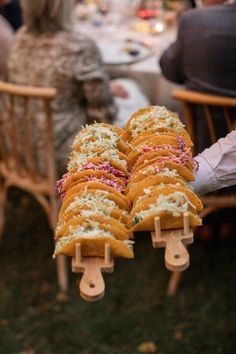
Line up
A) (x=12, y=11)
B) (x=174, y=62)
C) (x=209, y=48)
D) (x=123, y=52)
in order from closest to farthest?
(x=209, y=48) < (x=174, y=62) < (x=123, y=52) < (x=12, y=11)

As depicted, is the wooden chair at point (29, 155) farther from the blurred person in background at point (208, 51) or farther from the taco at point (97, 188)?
the taco at point (97, 188)

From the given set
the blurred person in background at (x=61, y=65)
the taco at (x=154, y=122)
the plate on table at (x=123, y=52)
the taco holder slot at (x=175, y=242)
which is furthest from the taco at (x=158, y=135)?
the plate on table at (x=123, y=52)

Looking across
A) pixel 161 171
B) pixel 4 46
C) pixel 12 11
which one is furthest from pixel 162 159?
pixel 12 11

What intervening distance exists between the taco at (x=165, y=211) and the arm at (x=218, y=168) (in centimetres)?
19

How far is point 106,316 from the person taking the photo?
7.07 feet

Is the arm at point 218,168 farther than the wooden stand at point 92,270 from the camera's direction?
Yes

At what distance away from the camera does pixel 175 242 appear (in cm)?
92

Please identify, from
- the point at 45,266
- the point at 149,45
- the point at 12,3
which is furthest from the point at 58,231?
the point at 12,3

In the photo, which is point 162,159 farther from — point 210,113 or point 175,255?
point 210,113

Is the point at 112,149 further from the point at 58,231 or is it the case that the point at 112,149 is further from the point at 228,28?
the point at 228,28

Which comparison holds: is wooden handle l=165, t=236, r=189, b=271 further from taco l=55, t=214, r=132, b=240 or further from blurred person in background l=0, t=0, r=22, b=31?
blurred person in background l=0, t=0, r=22, b=31

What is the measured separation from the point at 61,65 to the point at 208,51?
0.59 metres

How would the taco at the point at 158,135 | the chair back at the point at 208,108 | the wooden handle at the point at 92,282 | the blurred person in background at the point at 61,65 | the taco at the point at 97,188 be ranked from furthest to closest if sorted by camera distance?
the blurred person in background at the point at 61,65 → the chair back at the point at 208,108 → the taco at the point at 158,135 → the taco at the point at 97,188 → the wooden handle at the point at 92,282

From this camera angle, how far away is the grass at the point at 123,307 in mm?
2057
